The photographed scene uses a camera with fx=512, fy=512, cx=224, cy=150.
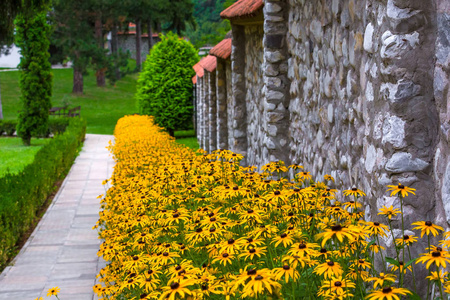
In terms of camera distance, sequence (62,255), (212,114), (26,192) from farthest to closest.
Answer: (212,114) → (26,192) → (62,255)

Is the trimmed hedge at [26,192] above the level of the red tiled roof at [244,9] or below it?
below

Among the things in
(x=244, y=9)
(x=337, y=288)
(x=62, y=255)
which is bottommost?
(x=62, y=255)

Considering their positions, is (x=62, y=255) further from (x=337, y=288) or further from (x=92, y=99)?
(x=92, y=99)

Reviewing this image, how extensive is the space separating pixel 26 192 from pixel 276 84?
452cm

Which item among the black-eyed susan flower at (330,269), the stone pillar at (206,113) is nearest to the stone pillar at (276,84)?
the black-eyed susan flower at (330,269)

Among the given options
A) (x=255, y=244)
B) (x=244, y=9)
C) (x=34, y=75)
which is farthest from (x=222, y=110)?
(x=255, y=244)

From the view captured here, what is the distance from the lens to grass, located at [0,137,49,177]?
15102mm

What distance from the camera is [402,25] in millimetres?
2979

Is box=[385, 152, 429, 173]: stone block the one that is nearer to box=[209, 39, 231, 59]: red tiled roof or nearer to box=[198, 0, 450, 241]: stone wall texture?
box=[198, 0, 450, 241]: stone wall texture

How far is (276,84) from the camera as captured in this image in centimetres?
673

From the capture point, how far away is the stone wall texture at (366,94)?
2.95 meters

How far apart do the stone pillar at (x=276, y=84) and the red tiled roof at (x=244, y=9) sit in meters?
0.59

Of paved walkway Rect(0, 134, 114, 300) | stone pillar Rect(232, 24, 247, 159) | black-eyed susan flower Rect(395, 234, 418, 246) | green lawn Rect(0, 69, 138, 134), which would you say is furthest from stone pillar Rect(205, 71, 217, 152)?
green lawn Rect(0, 69, 138, 134)

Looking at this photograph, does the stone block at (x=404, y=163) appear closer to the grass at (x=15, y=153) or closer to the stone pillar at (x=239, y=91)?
the stone pillar at (x=239, y=91)
